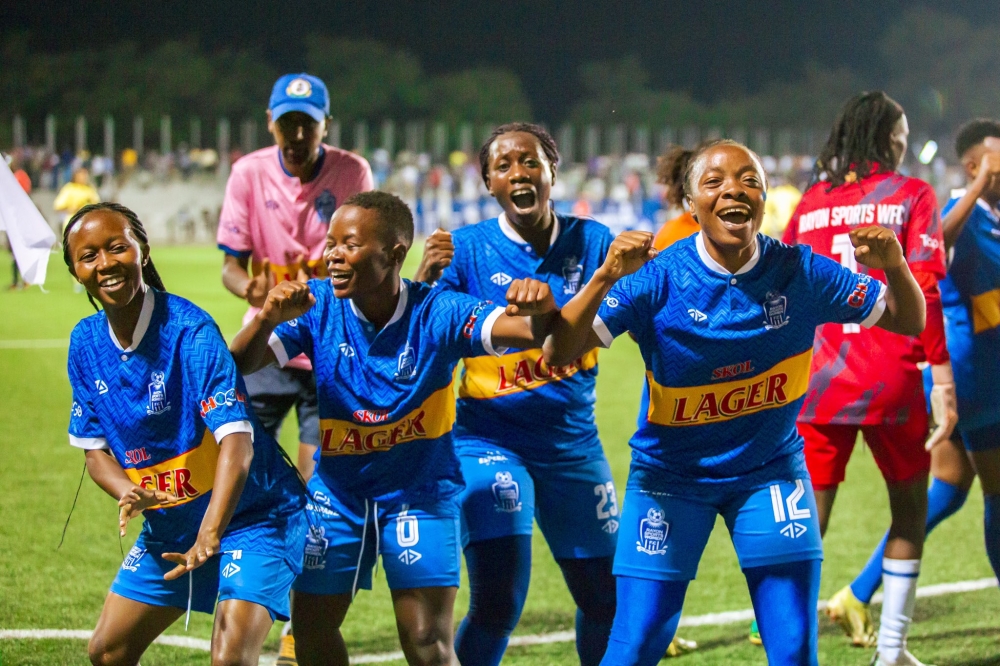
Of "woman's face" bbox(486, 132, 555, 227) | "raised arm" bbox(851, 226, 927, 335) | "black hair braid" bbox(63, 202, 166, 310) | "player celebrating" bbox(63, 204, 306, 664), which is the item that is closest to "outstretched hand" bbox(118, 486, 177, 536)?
"player celebrating" bbox(63, 204, 306, 664)

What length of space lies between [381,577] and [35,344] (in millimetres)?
8822

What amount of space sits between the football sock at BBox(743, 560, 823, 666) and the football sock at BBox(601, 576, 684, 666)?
233 mm

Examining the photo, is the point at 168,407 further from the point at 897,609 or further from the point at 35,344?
the point at 35,344

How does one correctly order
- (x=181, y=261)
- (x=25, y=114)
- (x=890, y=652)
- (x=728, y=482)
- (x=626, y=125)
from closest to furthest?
1. (x=728, y=482)
2. (x=890, y=652)
3. (x=181, y=261)
4. (x=25, y=114)
5. (x=626, y=125)

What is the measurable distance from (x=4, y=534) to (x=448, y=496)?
3.75 m

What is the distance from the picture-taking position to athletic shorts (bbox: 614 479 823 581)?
→ 132 inches

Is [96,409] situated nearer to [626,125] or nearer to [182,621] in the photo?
[182,621]

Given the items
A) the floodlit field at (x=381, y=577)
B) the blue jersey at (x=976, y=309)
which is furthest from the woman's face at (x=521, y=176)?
the blue jersey at (x=976, y=309)

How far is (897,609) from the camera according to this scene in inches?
174

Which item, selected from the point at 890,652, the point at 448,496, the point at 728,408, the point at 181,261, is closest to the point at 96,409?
the point at 448,496

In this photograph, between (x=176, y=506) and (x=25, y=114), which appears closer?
(x=176, y=506)

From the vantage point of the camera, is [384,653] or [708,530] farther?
[384,653]

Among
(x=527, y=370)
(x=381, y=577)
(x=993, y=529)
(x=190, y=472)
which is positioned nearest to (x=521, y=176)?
(x=527, y=370)

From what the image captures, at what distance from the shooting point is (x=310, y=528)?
3598mm
